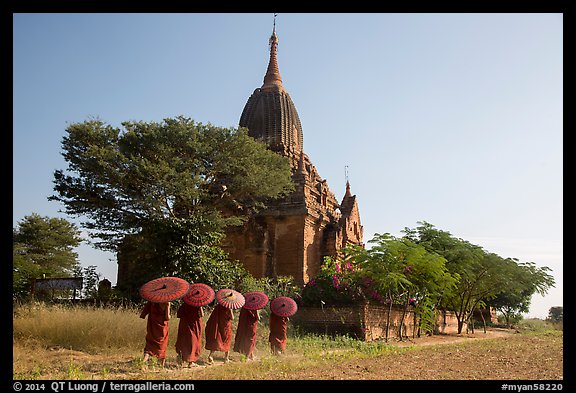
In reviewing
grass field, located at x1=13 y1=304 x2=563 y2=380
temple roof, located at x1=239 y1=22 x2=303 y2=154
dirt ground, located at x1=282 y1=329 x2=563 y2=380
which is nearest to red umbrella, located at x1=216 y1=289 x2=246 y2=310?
grass field, located at x1=13 y1=304 x2=563 y2=380

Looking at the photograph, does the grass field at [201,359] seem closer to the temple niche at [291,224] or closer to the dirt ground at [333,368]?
the dirt ground at [333,368]

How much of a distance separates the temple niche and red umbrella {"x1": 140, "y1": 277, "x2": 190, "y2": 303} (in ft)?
45.4

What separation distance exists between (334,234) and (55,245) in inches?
749

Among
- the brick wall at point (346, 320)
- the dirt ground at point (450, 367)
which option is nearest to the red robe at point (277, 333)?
the dirt ground at point (450, 367)

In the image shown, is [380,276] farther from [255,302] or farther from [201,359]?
[201,359]

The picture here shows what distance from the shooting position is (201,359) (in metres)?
11.2

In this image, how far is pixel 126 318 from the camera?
12148 millimetres

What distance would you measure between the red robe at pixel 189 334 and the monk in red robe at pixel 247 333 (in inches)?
65.8

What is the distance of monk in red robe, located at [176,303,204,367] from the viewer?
33.7 feet

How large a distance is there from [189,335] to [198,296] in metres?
0.76

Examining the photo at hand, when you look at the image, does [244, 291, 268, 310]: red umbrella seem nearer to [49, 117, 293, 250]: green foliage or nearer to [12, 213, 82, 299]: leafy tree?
[49, 117, 293, 250]: green foliage

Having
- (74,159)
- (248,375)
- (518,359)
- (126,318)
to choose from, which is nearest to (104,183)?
(74,159)

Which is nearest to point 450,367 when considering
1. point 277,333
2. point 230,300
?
point 277,333

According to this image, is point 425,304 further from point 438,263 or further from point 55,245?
point 55,245
